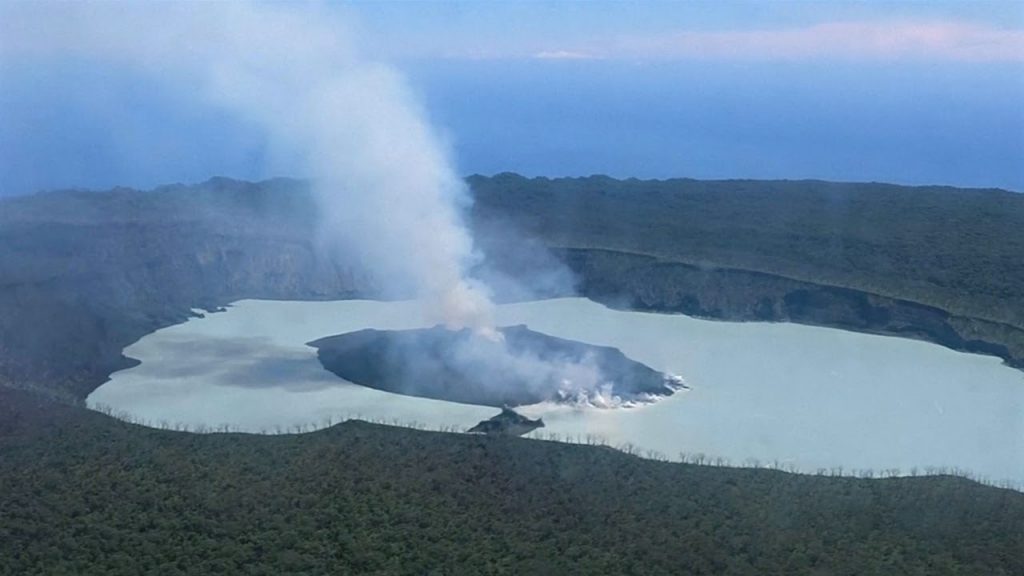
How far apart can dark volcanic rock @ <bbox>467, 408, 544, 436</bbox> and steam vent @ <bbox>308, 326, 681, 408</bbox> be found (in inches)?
65.9

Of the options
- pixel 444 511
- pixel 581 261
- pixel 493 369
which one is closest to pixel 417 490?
pixel 444 511

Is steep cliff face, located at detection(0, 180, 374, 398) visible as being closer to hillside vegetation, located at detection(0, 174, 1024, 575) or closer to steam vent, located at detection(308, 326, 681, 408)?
hillside vegetation, located at detection(0, 174, 1024, 575)

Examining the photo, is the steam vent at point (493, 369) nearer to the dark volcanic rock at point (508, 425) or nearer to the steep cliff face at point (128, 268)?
the dark volcanic rock at point (508, 425)

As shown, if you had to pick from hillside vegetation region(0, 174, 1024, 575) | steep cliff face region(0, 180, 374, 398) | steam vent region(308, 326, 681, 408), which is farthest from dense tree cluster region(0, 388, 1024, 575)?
steep cliff face region(0, 180, 374, 398)

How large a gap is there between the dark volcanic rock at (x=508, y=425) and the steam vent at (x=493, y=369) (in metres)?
1.67

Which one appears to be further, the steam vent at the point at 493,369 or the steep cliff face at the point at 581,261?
the steep cliff face at the point at 581,261

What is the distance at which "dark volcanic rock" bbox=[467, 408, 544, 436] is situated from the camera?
2555cm

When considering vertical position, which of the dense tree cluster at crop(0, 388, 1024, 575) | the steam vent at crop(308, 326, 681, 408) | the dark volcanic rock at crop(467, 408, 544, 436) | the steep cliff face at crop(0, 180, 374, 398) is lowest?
the dense tree cluster at crop(0, 388, 1024, 575)

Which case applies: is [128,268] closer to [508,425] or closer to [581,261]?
[581,261]

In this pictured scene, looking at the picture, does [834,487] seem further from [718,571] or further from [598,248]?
[598,248]

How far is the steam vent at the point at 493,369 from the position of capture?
2875cm

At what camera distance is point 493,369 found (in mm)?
30078

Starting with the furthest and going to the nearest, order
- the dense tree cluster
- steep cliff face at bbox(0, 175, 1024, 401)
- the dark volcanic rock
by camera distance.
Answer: steep cliff face at bbox(0, 175, 1024, 401), the dark volcanic rock, the dense tree cluster

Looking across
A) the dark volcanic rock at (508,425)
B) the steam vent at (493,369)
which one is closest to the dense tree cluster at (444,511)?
the dark volcanic rock at (508,425)
